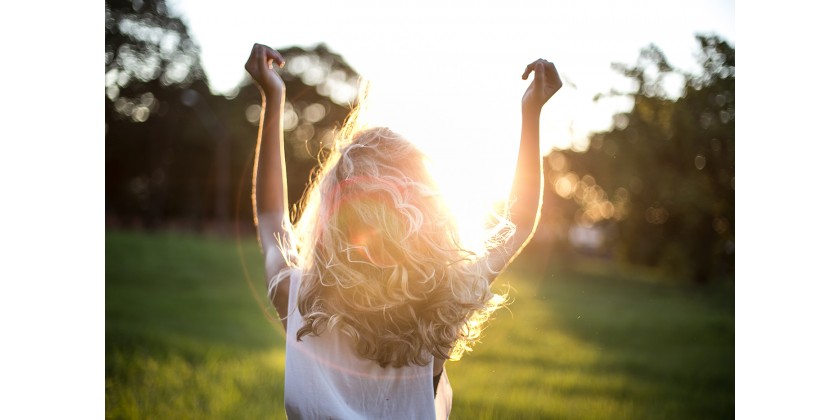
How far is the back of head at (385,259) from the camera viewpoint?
3.69ft

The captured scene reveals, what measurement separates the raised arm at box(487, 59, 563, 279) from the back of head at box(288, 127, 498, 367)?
0.09 metres

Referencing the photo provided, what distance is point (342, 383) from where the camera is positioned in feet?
3.87

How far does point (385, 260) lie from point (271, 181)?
0.33m

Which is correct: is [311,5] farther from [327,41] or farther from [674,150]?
[674,150]

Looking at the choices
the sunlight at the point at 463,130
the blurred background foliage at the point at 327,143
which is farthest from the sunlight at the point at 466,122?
the blurred background foliage at the point at 327,143

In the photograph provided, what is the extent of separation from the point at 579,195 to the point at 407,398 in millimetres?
4511

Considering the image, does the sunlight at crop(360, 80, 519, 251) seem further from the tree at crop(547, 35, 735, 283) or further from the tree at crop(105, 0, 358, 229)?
the tree at crop(547, 35, 735, 283)

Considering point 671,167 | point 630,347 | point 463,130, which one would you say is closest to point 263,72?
point 463,130

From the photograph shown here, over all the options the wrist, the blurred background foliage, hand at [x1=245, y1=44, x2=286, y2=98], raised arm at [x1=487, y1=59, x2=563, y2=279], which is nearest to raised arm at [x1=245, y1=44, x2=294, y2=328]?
hand at [x1=245, y1=44, x2=286, y2=98]

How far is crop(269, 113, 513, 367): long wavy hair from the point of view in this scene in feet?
3.69

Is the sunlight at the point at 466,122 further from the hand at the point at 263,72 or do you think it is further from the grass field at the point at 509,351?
the grass field at the point at 509,351

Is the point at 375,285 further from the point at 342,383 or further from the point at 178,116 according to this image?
the point at 178,116

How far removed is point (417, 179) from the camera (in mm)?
1160
